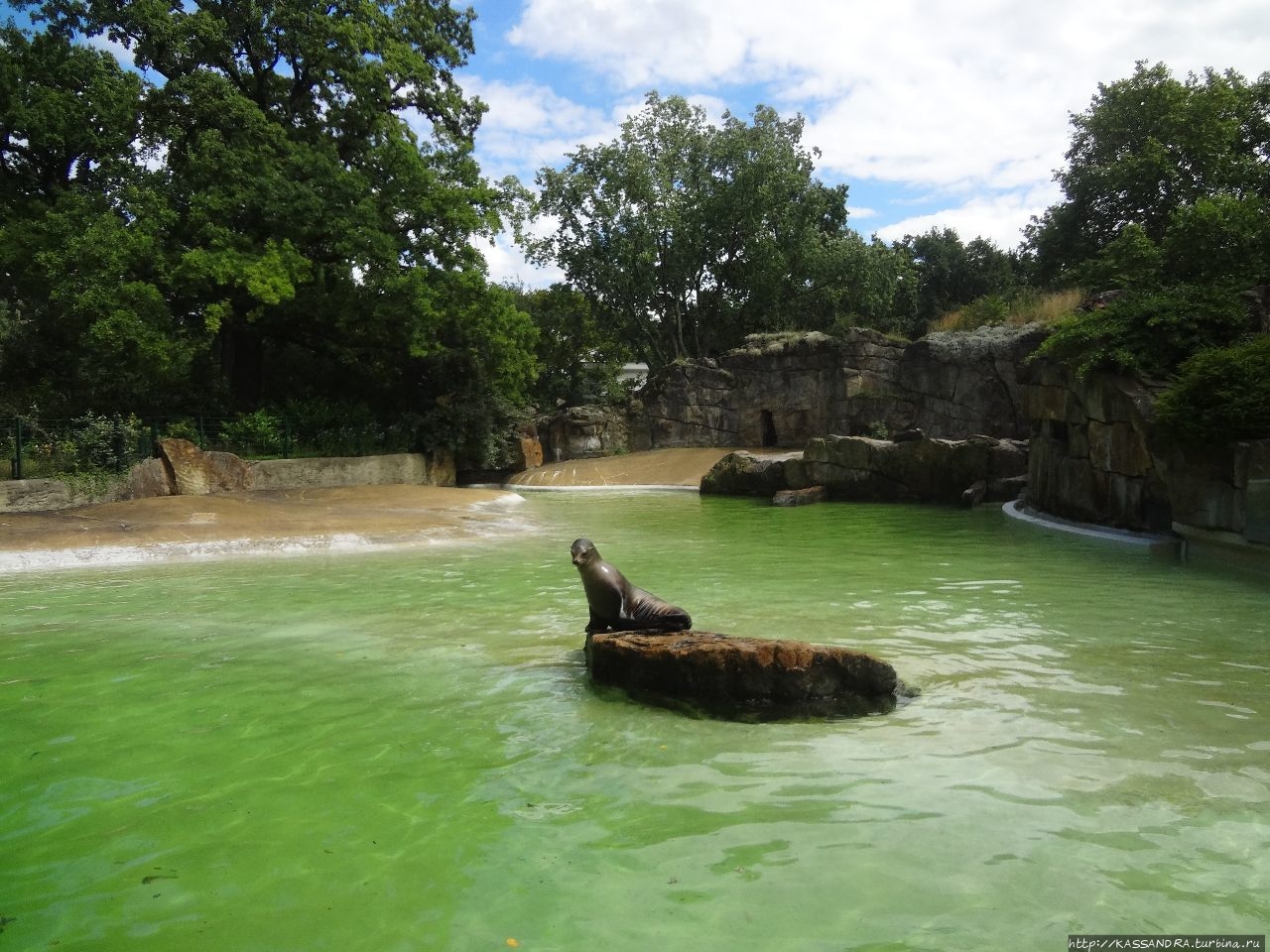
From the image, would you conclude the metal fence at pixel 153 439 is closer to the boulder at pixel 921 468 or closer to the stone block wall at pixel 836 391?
the stone block wall at pixel 836 391

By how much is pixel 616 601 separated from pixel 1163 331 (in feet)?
39.1

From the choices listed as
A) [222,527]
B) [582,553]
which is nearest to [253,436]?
[222,527]

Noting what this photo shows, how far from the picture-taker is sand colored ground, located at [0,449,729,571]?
13.3m

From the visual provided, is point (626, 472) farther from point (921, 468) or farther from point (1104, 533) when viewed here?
point (1104, 533)

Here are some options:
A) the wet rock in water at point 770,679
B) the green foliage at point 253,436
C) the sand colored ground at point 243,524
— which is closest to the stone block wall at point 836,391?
the sand colored ground at point 243,524

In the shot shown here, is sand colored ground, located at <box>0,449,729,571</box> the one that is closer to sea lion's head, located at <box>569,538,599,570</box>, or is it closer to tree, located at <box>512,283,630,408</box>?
sea lion's head, located at <box>569,538,599,570</box>

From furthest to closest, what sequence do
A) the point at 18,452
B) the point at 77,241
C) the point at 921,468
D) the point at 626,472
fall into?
1. the point at 626,472
2. the point at 921,468
3. the point at 77,241
4. the point at 18,452

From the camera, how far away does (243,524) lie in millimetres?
15156

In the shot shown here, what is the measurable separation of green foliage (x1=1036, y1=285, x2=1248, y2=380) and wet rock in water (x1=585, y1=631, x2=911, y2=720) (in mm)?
10947

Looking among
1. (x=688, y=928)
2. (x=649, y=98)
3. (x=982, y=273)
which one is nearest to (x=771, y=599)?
(x=688, y=928)

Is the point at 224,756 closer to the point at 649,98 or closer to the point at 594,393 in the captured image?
the point at 594,393

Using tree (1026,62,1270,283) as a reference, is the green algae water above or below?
below

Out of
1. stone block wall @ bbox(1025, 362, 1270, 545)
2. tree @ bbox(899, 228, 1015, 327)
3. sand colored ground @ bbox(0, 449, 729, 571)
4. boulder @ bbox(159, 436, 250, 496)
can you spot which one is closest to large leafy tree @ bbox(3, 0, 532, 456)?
boulder @ bbox(159, 436, 250, 496)

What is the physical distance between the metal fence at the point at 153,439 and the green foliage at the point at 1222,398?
1896cm
